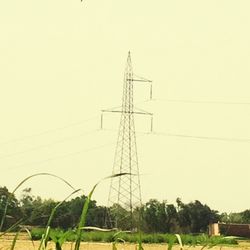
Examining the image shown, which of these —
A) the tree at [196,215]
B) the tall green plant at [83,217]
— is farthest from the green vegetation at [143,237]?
the tree at [196,215]

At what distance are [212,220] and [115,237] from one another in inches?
5809

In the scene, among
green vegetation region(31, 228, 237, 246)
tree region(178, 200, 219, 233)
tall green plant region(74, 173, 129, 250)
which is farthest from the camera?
tree region(178, 200, 219, 233)

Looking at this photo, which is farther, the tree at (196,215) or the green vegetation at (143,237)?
the tree at (196,215)

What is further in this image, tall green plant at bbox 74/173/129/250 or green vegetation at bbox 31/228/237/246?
green vegetation at bbox 31/228/237/246

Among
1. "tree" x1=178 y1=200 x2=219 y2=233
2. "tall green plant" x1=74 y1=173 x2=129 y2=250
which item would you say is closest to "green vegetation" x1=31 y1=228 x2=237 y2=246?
"tall green plant" x1=74 y1=173 x2=129 y2=250

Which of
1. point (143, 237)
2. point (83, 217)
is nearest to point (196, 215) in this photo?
point (143, 237)

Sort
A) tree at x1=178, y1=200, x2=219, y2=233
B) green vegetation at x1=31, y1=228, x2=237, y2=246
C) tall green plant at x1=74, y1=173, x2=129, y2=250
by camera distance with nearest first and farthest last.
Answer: tall green plant at x1=74, y1=173, x2=129, y2=250 < green vegetation at x1=31, y1=228, x2=237, y2=246 < tree at x1=178, y1=200, x2=219, y2=233

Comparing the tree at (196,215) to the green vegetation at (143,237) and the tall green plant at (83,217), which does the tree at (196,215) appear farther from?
the tall green plant at (83,217)

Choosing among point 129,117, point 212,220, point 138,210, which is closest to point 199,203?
point 212,220

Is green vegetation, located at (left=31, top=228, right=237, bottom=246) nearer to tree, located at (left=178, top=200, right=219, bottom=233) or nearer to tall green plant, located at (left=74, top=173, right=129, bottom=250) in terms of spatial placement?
tall green plant, located at (left=74, top=173, right=129, bottom=250)

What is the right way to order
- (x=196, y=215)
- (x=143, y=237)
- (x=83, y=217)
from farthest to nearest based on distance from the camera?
1. (x=196, y=215)
2. (x=143, y=237)
3. (x=83, y=217)

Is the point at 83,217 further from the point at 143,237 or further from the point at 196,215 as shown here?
the point at 196,215

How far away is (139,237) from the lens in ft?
7.68

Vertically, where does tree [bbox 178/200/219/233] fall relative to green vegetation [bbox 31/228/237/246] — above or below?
above
